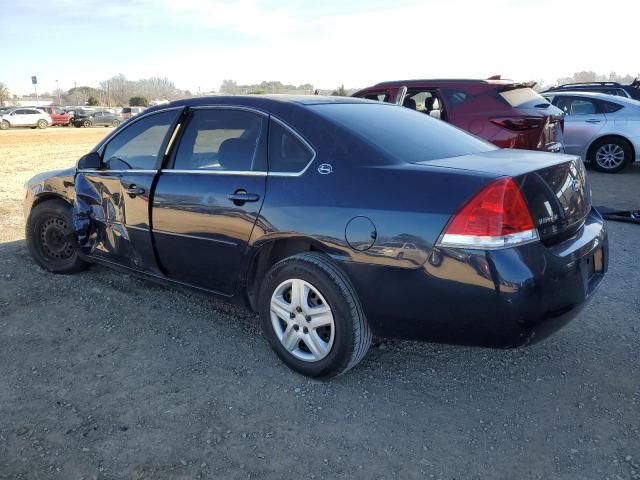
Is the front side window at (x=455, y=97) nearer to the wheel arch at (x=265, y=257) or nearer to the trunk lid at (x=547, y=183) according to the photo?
the trunk lid at (x=547, y=183)

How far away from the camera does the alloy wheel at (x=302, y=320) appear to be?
2949mm

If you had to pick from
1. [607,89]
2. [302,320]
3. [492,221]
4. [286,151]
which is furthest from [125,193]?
[607,89]

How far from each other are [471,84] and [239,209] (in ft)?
17.1

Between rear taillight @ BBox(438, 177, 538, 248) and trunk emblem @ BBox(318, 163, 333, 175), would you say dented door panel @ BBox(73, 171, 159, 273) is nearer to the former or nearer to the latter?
trunk emblem @ BBox(318, 163, 333, 175)

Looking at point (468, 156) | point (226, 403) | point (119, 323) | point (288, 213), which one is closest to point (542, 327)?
point (468, 156)

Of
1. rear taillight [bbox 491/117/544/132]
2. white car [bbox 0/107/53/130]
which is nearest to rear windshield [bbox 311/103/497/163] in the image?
rear taillight [bbox 491/117/544/132]

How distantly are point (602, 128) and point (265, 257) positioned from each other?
30.0 ft

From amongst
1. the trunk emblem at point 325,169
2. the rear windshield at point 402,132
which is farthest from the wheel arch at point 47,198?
the trunk emblem at point 325,169

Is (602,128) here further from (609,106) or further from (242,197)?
(242,197)

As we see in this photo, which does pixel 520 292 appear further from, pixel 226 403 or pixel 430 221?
pixel 226 403

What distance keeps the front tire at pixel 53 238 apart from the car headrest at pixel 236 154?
1.92 m

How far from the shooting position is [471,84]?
24.0 feet

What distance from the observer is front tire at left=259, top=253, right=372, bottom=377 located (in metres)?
2.82

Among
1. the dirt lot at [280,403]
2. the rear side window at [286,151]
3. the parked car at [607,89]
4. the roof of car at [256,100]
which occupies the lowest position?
the dirt lot at [280,403]
